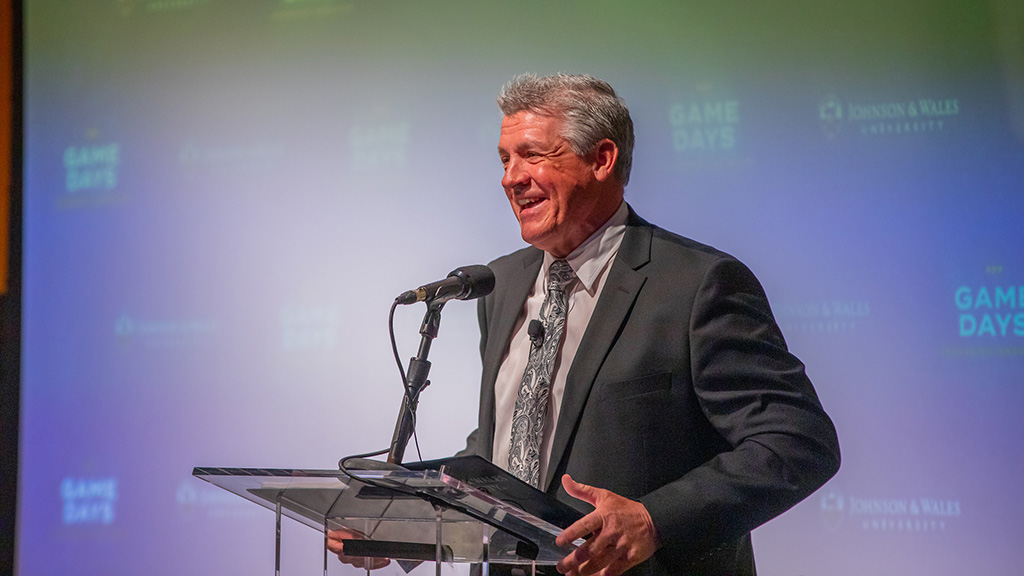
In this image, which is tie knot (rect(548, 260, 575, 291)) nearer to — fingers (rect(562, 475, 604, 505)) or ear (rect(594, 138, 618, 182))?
ear (rect(594, 138, 618, 182))

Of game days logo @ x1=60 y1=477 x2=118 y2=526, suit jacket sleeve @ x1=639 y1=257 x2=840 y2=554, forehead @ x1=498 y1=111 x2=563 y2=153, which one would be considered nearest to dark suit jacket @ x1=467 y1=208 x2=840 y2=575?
suit jacket sleeve @ x1=639 y1=257 x2=840 y2=554

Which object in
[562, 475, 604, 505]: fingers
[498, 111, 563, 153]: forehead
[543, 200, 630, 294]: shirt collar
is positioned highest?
[498, 111, 563, 153]: forehead

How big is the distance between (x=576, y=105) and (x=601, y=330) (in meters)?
0.60

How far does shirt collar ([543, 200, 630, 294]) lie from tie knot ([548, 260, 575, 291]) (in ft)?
0.04

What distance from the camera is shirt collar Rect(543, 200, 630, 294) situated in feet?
7.63

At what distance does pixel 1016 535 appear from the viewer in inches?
113

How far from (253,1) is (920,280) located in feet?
9.59

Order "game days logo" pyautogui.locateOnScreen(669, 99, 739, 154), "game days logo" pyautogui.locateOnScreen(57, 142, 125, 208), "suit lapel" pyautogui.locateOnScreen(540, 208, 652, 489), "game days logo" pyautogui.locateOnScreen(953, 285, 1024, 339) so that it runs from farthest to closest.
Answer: "game days logo" pyautogui.locateOnScreen(57, 142, 125, 208), "game days logo" pyautogui.locateOnScreen(669, 99, 739, 154), "game days logo" pyautogui.locateOnScreen(953, 285, 1024, 339), "suit lapel" pyautogui.locateOnScreen(540, 208, 652, 489)

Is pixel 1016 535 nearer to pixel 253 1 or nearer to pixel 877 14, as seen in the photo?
pixel 877 14

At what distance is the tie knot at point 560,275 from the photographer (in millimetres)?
2357

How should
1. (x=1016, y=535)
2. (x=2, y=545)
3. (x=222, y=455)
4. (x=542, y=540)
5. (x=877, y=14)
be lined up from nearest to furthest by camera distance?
(x=542, y=540)
(x=1016, y=535)
(x=877, y=14)
(x=222, y=455)
(x=2, y=545)

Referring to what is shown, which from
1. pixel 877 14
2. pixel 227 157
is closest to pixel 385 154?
pixel 227 157

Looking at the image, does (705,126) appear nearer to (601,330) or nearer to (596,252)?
(596,252)

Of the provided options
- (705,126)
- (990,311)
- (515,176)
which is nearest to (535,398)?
(515,176)
